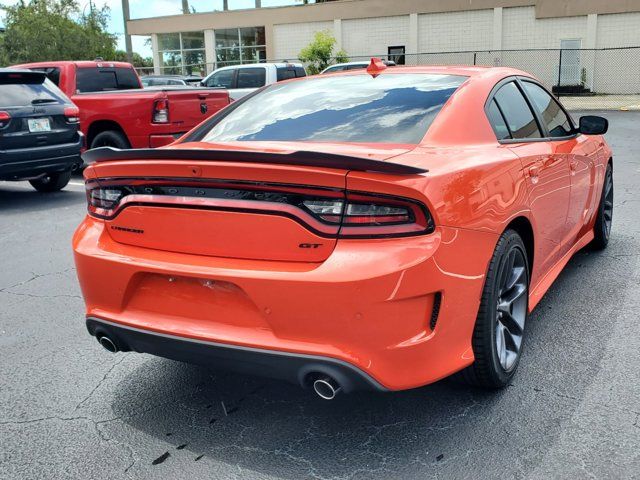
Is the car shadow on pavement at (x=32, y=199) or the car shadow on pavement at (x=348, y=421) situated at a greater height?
the car shadow on pavement at (x=348, y=421)

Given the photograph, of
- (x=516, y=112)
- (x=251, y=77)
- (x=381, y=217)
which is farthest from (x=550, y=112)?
(x=251, y=77)

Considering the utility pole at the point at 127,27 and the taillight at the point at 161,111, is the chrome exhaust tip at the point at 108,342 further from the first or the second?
the utility pole at the point at 127,27

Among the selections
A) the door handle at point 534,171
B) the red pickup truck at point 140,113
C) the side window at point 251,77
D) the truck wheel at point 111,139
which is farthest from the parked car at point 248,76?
the door handle at point 534,171

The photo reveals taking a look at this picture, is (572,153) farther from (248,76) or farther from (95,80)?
(248,76)

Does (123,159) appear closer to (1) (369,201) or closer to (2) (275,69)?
(1) (369,201)

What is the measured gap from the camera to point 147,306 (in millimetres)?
2953

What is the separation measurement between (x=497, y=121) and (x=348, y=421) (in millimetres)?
1775

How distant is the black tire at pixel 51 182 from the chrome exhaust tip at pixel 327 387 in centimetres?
838

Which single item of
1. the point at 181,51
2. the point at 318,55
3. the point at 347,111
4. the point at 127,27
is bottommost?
the point at 347,111

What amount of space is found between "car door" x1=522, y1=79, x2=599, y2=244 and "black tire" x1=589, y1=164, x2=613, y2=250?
0.48 meters

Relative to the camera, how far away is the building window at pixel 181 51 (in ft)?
135

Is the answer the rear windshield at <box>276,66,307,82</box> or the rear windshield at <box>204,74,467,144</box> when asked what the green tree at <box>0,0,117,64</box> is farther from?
the rear windshield at <box>204,74,467,144</box>

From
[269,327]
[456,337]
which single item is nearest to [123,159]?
[269,327]

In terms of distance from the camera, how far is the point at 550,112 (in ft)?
15.3
